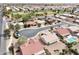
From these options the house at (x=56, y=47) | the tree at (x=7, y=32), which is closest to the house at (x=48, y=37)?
the house at (x=56, y=47)

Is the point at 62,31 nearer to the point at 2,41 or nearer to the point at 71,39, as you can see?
the point at 71,39

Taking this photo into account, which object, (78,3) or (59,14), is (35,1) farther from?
(78,3)

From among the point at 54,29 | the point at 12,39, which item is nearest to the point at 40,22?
the point at 54,29

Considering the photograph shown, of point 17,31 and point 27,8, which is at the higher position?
point 27,8

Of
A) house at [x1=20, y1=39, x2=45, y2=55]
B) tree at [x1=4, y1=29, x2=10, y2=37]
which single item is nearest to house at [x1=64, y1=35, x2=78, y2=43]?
house at [x1=20, y1=39, x2=45, y2=55]

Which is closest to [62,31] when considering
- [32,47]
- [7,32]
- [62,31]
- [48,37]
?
[62,31]
